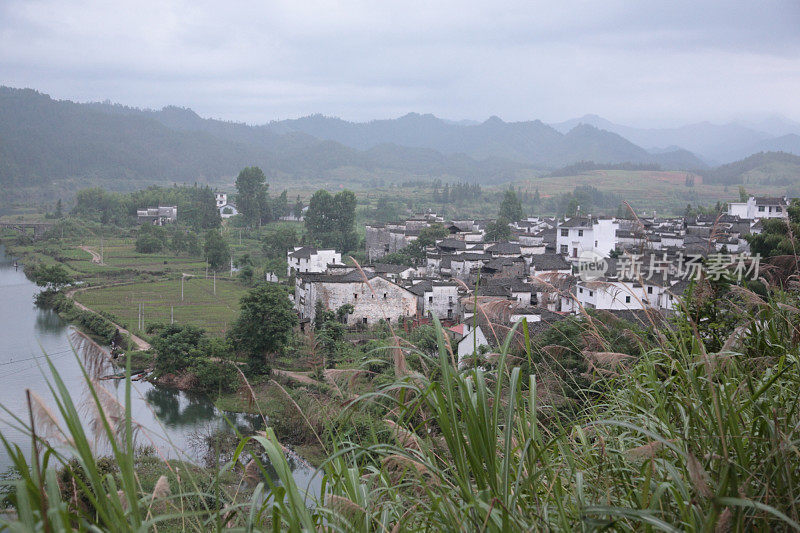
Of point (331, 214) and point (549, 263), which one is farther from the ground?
point (331, 214)

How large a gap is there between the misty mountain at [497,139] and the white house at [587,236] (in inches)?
3492

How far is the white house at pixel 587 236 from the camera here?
54.8 feet

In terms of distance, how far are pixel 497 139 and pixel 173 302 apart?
126234 mm

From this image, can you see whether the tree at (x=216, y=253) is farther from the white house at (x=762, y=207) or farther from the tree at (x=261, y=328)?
the white house at (x=762, y=207)

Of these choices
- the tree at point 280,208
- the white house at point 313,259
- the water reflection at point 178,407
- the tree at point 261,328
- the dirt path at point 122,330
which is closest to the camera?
the water reflection at point 178,407

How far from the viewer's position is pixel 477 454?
1264mm

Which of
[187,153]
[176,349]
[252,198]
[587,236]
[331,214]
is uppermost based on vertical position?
[187,153]

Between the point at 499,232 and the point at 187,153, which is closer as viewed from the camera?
the point at 499,232

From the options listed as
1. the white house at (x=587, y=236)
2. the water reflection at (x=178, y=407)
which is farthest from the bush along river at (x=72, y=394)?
the white house at (x=587, y=236)

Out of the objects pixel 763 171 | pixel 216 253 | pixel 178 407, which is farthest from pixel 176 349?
pixel 763 171

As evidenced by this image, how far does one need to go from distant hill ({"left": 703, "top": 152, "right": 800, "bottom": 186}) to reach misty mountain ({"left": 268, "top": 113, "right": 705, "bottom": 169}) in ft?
149

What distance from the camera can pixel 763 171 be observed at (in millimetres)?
52938

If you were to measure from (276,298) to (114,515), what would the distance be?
9.86 m

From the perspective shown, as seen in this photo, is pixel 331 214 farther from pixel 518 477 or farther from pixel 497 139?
pixel 497 139
